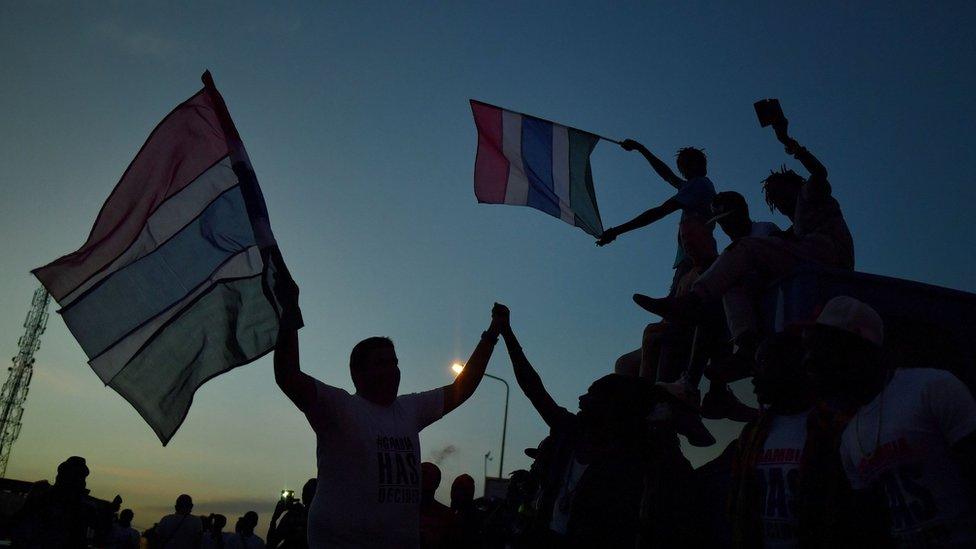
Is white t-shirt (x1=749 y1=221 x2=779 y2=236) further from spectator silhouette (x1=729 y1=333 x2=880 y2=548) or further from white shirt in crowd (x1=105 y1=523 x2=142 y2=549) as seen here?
white shirt in crowd (x1=105 y1=523 x2=142 y2=549)

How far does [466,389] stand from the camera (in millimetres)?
4148

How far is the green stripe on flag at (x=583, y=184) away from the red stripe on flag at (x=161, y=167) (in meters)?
3.98

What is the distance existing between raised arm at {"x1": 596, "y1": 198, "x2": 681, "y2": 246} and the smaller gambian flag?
83 centimetres

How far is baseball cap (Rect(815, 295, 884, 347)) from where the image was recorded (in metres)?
2.74

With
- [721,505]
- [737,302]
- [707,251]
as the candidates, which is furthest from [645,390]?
[707,251]

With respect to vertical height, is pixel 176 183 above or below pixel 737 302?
above

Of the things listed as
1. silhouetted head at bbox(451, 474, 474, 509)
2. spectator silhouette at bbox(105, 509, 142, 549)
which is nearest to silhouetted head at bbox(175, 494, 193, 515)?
spectator silhouette at bbox(105, 509, 142, 549)

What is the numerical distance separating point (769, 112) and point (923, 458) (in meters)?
3.10

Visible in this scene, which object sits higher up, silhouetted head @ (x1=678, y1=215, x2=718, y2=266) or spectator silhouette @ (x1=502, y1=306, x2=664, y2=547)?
silhouetted head @ (x1=678, y1=215, x2=718, y2=266)

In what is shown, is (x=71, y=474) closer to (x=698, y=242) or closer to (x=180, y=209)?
(x=180, y=209)

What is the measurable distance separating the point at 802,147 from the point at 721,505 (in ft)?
8.28

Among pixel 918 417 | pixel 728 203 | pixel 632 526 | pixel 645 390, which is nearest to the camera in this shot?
pixel 918 417

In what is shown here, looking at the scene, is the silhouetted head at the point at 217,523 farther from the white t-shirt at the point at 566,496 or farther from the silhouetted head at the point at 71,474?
the white t-shirt at the point at 566,496

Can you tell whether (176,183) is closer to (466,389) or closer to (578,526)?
(466,389)
